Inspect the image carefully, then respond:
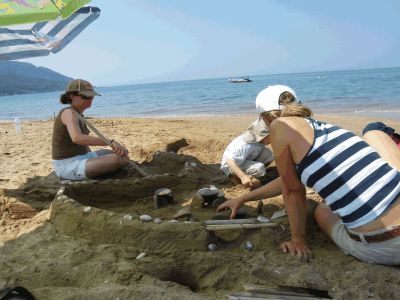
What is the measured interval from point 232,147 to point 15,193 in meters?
2.29

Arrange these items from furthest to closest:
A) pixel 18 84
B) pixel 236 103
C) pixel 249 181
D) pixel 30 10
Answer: pixel 18 84 < pixel 236 103 < pixel 249 181 < pixel 30 10

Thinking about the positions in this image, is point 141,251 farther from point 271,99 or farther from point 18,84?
point 18,84

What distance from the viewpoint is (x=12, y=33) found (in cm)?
455

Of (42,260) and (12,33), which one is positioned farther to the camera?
(12,33)

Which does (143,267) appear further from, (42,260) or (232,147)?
(232,147)

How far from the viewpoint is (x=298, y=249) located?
2.67 m

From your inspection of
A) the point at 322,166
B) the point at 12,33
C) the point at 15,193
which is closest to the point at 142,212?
the point at 15,193

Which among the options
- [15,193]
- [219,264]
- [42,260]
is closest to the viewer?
[219,264]

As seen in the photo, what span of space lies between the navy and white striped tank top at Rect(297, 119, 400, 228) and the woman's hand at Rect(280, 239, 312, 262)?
0.40 meters

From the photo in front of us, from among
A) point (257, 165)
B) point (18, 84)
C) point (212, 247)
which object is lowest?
point (18, 84)

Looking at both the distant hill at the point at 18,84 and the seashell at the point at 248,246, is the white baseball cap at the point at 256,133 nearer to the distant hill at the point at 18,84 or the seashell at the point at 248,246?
the seashell at the point at 248,246

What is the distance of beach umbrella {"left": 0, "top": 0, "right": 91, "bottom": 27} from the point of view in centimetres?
340

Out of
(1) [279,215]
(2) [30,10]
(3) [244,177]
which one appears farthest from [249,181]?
(2) [30,10]

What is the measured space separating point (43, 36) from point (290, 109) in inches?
137
